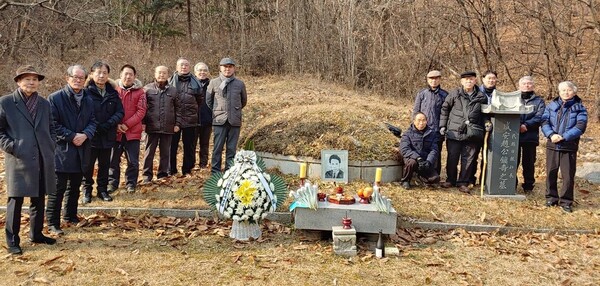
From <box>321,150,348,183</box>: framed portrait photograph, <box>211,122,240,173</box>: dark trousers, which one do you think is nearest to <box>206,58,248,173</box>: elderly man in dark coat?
<box>211,122,240,173</box>: dark trousers

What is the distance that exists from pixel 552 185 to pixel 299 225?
3.67 meters

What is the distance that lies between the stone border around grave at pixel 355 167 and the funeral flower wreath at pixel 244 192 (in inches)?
72.1

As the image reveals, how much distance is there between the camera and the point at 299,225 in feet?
18.3

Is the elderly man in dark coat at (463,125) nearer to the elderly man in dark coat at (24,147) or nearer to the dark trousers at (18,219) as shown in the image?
the elderly man in dark coat at (24,147)

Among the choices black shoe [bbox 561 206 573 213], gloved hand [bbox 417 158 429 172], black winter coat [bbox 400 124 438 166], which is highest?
black winter coat [bbox 400 124 438 166]

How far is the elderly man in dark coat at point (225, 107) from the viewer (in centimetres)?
717

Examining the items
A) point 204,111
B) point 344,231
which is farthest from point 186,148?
point 344,231

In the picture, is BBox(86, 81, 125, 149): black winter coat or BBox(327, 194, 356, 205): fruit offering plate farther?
BBox(86, 81, 125, 149): black winter coat

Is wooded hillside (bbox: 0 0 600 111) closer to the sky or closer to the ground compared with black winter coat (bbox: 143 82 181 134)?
closer to the sky

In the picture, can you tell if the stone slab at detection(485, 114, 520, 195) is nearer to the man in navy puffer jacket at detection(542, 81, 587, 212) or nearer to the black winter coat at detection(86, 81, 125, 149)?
the man in navy puffer jacket at detection(542, 81, 587, 212)

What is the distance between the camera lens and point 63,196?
5.55 metres

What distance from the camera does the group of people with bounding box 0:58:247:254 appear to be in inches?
189

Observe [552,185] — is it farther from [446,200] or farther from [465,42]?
[465,42]

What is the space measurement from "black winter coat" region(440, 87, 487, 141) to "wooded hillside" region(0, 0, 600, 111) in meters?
9.20
